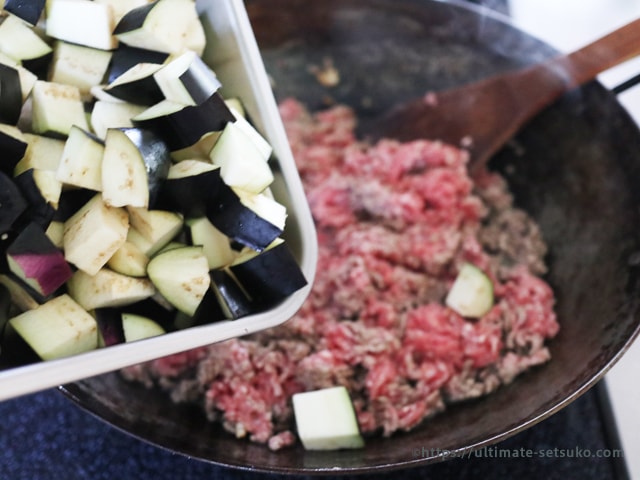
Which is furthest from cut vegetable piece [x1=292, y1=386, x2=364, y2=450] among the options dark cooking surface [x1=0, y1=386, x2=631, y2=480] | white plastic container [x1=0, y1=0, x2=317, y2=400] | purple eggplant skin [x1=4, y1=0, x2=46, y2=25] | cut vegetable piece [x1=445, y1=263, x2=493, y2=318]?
purple eggplant skin [x1=4, y1=0, x2=46, y2=25]

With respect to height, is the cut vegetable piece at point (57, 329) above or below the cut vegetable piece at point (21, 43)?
below

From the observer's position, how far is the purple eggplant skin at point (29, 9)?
5.08 ft

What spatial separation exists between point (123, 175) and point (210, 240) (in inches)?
11.0

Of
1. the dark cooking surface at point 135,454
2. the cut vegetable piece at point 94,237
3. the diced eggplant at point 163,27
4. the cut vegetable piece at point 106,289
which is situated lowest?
the dark cooking surface at point 135,454

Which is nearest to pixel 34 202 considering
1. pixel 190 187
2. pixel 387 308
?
pixel 190 187

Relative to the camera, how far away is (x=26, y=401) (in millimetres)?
1877

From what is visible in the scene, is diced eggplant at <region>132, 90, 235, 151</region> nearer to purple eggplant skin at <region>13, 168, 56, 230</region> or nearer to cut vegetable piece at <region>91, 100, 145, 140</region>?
cut vegetable piece at <region>91, 100, 145, 140</region>

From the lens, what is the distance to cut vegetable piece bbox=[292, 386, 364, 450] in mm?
1640

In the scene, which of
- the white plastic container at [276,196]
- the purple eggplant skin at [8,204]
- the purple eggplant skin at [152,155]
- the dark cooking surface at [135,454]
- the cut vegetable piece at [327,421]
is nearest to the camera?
the white plastic container at [276,196]

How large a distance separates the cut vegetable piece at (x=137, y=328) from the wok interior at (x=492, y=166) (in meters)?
0.28

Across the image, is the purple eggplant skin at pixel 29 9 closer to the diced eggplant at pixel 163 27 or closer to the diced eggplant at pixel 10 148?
the diced eggplant at pixel 163 27

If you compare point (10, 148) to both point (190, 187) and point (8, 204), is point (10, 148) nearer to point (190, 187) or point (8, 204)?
point (8, 204)

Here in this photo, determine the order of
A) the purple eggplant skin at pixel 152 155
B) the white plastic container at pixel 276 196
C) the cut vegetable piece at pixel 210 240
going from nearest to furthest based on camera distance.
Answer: the white plastic container at pixel 276 196
the purple eggplant skin at pixel 152 155
the cut vegetable piece at pixel 210 240

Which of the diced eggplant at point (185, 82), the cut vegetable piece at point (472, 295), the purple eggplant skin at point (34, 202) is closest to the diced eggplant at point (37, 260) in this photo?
the purple eggplant skin at point (34, 202)
